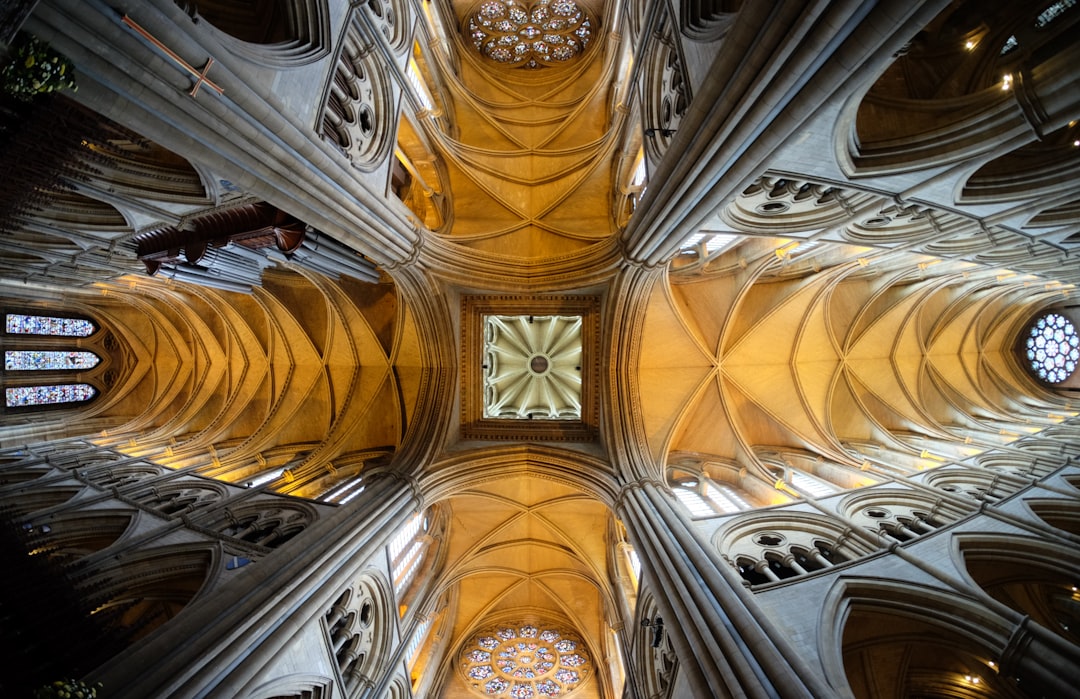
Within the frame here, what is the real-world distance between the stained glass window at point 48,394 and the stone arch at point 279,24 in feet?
47.3

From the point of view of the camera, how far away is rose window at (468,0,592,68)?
49.1 feet

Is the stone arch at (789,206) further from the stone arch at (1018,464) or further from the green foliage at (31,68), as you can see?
the green foliage at (31,68)

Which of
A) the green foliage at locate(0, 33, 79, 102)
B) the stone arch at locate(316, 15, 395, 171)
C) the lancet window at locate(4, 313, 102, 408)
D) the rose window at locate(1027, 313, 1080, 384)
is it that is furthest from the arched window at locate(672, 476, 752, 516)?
the lancet window at locate(4, 313, 102, 408)

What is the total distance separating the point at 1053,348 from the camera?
14.8m

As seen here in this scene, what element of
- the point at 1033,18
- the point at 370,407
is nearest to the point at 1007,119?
the point at 1033,18

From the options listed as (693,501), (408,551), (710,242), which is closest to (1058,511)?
(693,501)

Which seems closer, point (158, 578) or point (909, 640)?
point (909, 640)

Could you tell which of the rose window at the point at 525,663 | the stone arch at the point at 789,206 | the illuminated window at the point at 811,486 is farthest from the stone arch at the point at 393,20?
the rose window at the point at 525,663

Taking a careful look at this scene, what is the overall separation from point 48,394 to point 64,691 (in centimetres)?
1699

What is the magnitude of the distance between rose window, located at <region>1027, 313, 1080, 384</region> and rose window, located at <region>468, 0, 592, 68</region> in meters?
18.1

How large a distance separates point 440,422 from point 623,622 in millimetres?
7146

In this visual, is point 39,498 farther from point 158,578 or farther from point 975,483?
point 975,483

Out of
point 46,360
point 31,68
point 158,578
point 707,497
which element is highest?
point 31,68

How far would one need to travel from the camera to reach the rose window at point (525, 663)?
13570 millimetres
